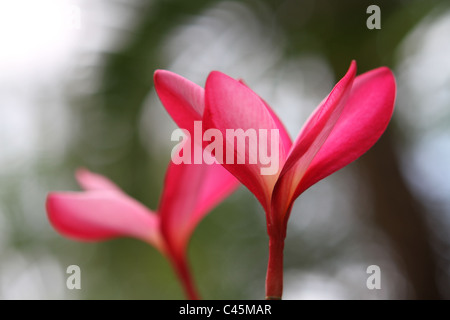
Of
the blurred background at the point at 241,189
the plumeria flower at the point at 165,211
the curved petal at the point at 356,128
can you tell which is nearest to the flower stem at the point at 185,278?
the plumeria flower at the point at 165,211

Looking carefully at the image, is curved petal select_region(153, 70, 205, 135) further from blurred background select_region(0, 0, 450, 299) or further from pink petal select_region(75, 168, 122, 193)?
blurred background select_region(0, 0, 450, 299)

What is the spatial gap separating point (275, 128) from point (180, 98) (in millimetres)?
48

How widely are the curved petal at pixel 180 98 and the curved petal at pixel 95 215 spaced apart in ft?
0.38

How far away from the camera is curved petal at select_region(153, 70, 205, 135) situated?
9.4 inches

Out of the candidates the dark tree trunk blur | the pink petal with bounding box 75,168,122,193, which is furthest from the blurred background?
the pink petal with bounding box 75,168,122,193

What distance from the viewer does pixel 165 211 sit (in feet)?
1.07

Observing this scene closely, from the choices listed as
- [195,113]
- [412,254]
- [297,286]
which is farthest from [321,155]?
[297,286]

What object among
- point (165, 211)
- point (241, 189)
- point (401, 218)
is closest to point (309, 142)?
point (165, 211)

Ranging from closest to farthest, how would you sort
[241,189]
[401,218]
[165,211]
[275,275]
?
1. [275,275]
2. [165,211]
3. [401,218]
4. [241,189]

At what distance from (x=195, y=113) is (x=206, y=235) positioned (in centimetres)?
115

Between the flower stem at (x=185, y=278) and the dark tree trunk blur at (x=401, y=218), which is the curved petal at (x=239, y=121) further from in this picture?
the dark tree trunk blur at (x=401, y=218)

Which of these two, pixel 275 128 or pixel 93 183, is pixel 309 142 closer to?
pixel 275 128

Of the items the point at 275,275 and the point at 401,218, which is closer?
the point at 275,275

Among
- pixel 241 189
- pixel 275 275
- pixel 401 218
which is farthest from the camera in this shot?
pixel 241 189
